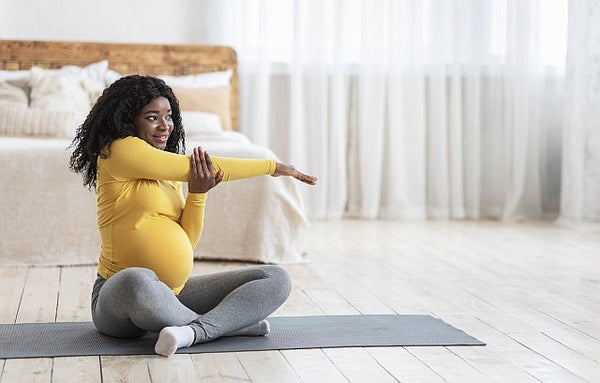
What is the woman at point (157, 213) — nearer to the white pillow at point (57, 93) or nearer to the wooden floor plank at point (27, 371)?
the wooden floor plank at point (27, 371)

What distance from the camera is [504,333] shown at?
2.66m

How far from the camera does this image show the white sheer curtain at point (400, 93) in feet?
17.6

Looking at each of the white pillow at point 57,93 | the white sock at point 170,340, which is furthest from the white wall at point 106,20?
the white sock at point 170,340

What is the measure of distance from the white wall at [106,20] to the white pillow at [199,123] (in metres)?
0.86

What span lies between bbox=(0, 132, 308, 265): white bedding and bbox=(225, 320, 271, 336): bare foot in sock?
1302 mm

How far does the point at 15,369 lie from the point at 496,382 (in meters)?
1.07

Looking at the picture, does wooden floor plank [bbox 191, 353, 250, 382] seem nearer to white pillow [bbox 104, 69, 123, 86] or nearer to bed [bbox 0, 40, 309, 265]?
bed [bbox 0, 40, 309, 265]

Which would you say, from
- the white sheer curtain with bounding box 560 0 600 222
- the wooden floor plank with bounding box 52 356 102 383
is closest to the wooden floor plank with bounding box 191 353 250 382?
the wooden floor plank with bounding box 52 356 102 383

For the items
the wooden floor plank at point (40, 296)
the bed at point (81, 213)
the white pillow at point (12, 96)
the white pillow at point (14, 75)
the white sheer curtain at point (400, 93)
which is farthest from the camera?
the white sheer curtain at point (400, 93)

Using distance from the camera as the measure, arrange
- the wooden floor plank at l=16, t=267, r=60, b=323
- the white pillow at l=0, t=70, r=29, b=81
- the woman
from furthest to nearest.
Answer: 1. the white pillow at l=0, t=70, r=29, b=81
2. the wooden floor plank at l=16, t=267, r=60, b=323
3. the woman

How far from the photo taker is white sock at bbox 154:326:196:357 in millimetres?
2295

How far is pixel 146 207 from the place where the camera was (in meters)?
2.48

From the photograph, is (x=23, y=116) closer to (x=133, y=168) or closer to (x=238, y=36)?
(x=238, y=36)

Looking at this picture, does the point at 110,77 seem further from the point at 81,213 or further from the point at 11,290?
the point at 11,290
